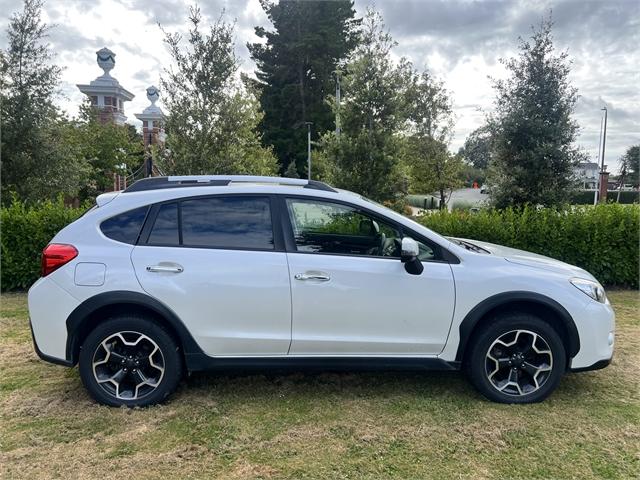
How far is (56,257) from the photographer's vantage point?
3.31 meters

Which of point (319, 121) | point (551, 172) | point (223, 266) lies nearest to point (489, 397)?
point (223, 266)

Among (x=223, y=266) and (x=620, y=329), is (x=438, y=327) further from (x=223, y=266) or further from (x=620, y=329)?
(x=620, y=329)

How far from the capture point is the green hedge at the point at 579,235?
7012mm

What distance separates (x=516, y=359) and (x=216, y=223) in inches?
96.1

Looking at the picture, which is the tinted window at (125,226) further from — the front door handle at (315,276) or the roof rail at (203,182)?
the front door handle at (315,276)

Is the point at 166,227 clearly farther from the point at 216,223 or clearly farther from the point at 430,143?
the point at 430,143

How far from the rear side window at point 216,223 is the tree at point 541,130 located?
6208 mm

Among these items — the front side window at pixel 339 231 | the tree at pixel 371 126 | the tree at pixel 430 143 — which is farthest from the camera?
the tree at pixel 430 143

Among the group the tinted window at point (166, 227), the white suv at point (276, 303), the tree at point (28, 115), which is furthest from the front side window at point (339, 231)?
the tree at point (28, 115)

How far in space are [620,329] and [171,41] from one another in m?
8.08

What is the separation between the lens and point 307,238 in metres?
3.49

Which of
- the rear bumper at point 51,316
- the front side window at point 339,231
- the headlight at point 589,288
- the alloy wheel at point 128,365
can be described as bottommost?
the alloy wheel at point 128,365

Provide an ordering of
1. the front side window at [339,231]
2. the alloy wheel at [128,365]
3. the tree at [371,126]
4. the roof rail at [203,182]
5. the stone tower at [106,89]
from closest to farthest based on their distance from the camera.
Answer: the alloy wheel at [128,365], the front side window at [339,231], the roof rail at [203,182], the tree at [371,126], the stone tower at [106,89]

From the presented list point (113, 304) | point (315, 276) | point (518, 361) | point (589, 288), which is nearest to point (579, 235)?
point (589, 288)
